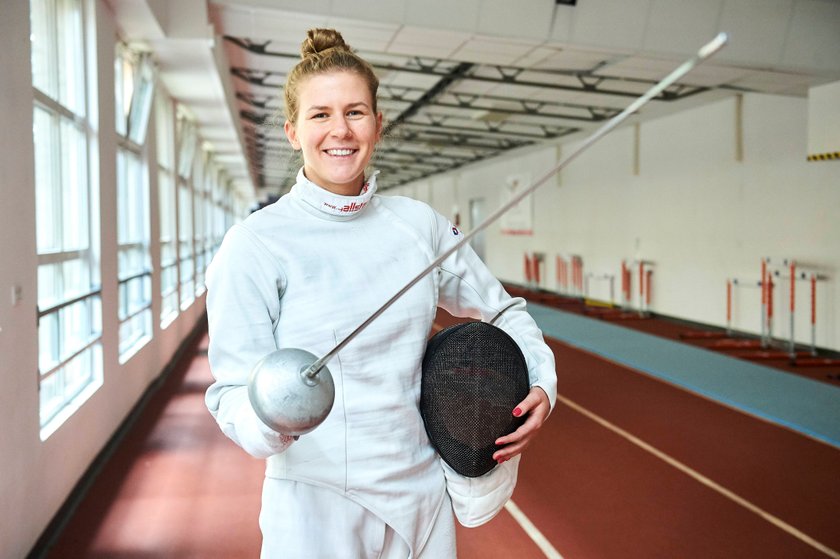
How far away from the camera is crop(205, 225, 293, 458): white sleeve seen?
89 cm

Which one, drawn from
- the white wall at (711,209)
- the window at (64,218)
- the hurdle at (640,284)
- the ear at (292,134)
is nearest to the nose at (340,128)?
the ear at (292,134)

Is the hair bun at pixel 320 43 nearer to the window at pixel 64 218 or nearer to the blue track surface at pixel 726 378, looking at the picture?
the window at pixel 64 218

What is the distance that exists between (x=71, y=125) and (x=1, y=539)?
7.36 ft

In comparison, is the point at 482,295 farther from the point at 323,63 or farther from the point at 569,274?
the point at 569,274

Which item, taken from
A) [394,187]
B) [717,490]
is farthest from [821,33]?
[394,187]

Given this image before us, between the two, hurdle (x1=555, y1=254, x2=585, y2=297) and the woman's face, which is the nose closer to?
the woman's face

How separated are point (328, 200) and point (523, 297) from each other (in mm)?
3584

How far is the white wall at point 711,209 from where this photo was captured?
676 cm

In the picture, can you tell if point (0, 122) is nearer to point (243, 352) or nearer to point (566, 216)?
point (243, 352)

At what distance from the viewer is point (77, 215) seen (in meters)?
3.80

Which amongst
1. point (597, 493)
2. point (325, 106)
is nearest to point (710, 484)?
point (597, 493)

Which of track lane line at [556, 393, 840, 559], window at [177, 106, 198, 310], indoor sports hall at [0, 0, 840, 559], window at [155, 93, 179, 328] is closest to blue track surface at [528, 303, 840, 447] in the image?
indoor sports hall at [0, 0, 840, 559]

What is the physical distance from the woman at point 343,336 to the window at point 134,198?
15.0 ft

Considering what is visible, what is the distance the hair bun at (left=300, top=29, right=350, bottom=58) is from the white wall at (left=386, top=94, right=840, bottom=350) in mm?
6707
